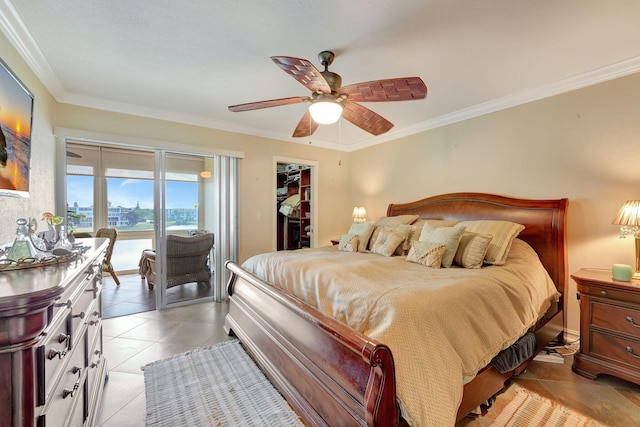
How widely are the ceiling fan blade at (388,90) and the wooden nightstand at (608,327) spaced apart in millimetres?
1988

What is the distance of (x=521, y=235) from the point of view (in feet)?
9.46

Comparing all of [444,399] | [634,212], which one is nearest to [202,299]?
[444,399]

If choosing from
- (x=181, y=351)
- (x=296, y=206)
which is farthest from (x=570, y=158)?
(x=296, y=206)

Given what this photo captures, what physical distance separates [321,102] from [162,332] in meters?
2.82

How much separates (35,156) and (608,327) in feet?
15.5

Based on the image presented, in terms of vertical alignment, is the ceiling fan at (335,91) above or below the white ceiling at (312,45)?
below

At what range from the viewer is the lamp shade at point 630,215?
2.09 meters

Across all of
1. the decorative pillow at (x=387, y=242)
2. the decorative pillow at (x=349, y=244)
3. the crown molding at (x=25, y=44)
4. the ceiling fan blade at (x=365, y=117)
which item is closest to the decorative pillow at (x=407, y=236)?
the decorative pillow at (x=387, y=242)

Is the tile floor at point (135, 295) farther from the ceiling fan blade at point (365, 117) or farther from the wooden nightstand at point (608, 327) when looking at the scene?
the wooden nightstand at point (608, 327)

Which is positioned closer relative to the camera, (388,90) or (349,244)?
(388,90)

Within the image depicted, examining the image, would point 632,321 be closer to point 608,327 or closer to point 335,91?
point 608,327

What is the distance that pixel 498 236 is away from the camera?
260 centimetres

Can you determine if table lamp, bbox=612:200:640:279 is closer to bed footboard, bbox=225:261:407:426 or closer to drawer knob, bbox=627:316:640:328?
drawer knob, bbox=627:316:640:328

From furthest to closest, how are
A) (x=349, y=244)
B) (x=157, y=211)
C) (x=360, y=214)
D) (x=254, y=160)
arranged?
(x=360, y=214), (x=254, y=160), (x=157, y=211), (x=349, y=244)
